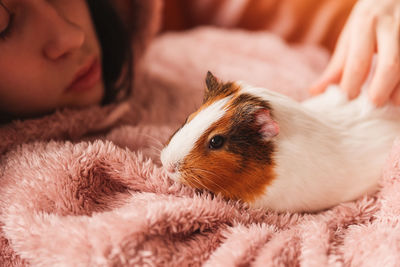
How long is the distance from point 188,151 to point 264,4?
141cm

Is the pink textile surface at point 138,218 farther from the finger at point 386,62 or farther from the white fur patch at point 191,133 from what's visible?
the finger at point 386,62

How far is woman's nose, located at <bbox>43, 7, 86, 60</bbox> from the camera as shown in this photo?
90 centimetres

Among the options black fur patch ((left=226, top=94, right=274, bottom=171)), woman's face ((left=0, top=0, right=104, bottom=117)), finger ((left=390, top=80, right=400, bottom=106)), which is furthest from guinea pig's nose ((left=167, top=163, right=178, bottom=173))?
finger ((left=390, top=80, right=400, bottom=106))

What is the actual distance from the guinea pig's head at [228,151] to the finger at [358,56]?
326mm

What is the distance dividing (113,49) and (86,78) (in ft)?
1.02

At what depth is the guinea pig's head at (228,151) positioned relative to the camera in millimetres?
711

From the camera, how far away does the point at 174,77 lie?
1.53 m

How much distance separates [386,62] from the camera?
2.74 ft

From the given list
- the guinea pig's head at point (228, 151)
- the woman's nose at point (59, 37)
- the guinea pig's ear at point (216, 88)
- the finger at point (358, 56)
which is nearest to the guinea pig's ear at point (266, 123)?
the guinea pig's head at point (228, 151)

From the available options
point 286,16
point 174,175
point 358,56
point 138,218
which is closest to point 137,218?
point 138,218

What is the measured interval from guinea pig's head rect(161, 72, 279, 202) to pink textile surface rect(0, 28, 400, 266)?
42 mm

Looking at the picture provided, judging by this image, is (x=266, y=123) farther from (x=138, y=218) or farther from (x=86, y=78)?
(x=86, y=78)

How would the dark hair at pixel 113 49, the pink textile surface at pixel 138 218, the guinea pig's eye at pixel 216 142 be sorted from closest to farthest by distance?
the pink textile surface at pixel 138 218
the guinea pig's eye at pixel 216 142
the dark hair at pixel 113 49

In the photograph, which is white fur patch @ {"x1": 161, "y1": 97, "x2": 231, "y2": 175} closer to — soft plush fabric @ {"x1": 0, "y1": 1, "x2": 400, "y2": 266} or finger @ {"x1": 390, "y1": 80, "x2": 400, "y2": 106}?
soft plush fabric @ {"x1": 0, "y1": 1, "x2": 400, "y2": 266}
